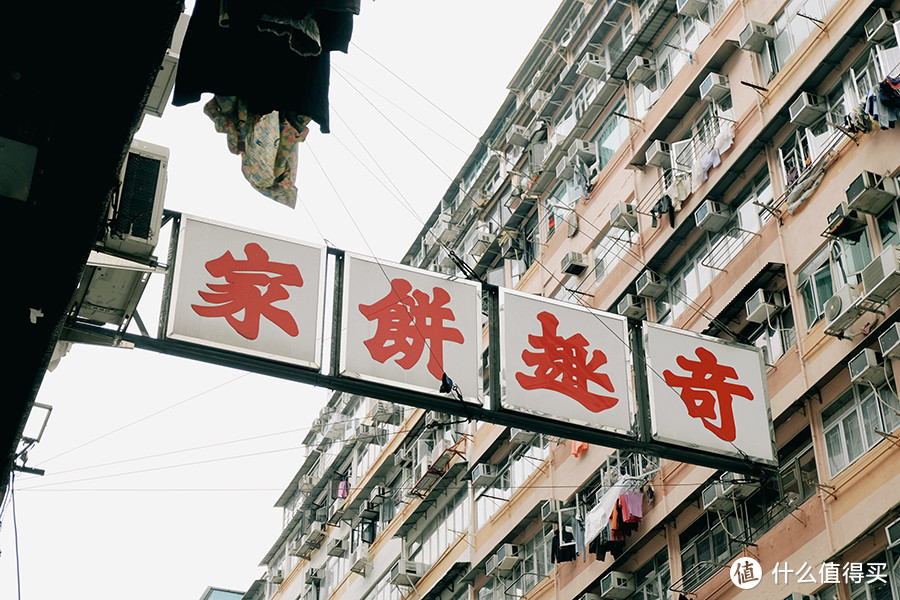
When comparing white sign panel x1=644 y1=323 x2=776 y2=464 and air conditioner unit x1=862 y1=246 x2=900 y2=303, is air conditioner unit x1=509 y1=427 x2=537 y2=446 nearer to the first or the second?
air conditioner unit x1=862 y1=246 x2=900 y2=303

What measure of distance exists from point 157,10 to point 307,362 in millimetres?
4227

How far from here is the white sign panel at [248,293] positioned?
8688mm

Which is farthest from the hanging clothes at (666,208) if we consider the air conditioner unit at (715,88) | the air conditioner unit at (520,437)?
the air conditioner unit at (520,437)

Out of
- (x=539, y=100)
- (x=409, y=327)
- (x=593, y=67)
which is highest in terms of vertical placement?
(x=539, y=100)

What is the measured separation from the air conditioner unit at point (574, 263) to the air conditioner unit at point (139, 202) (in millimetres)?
11668

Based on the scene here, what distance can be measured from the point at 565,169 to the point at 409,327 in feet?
37.0

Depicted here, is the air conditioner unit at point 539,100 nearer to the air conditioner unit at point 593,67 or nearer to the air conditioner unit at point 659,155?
the air conditioner unit at point 593,67

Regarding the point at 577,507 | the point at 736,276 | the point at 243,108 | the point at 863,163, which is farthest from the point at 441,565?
the point at 243,108

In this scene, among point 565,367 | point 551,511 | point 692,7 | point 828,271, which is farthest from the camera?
point 551,511

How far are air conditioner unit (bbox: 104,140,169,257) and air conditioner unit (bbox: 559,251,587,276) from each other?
11668 millimetres

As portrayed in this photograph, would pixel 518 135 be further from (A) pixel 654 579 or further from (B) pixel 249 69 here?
(B) pixel 249 69

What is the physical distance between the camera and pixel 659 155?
17.2 metres

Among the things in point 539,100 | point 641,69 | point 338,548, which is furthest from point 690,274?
point 338,548

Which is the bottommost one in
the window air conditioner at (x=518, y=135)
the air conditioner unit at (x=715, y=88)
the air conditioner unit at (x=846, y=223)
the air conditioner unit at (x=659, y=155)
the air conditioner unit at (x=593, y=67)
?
the air conditioner unit at (x=846, y=223)
